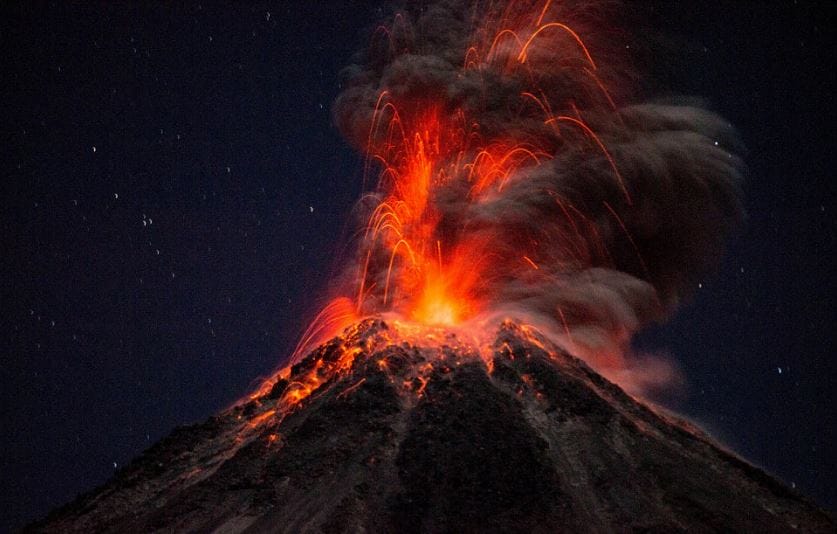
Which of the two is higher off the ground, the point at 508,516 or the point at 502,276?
the point at 502,276

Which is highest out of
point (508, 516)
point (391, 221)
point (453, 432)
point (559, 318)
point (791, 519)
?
point (391, 221)

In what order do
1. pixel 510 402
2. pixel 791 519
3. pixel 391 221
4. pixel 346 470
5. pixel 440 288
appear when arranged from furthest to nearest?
pixel 391 221, pixel 440 288, pixel 510 402, pixel 346 470, pixel 791 519

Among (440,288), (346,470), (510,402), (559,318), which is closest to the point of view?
(346,470)

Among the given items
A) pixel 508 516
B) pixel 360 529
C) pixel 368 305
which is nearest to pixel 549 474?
pixel 508 516

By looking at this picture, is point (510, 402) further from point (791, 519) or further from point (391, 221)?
point (391, 221)

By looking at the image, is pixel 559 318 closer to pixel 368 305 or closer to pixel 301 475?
pixel 368 305

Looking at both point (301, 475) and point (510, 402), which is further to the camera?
point (510, 402)
